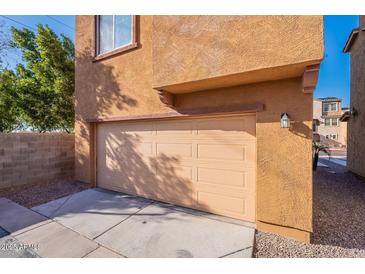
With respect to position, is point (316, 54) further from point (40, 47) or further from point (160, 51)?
point (40, 47)

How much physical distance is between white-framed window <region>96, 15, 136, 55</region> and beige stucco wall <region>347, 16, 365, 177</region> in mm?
9377

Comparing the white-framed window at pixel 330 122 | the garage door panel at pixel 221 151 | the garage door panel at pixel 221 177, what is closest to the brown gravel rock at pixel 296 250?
the garage door panel at pixel 221 177

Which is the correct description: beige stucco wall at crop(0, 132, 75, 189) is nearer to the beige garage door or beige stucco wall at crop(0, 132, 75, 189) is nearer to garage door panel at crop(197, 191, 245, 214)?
the beige garage door

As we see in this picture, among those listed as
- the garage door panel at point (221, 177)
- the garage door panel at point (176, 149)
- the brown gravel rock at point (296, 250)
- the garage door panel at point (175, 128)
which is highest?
the garage door panel at point (175, 128)

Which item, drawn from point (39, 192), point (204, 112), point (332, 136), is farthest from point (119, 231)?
point (332, 136)

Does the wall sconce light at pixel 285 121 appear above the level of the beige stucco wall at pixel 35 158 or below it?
above

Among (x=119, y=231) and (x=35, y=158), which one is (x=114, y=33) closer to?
(x=35, y=158)

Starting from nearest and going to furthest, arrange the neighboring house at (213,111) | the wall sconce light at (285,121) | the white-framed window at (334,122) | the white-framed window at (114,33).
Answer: the neighboring house at (213,111) < the wall sconce light at (285,121) < the white-framed window at (114,33) < the white-framed window at (334,122)

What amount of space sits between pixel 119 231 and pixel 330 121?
37969 mm

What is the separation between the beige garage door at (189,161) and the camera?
377 centimetres

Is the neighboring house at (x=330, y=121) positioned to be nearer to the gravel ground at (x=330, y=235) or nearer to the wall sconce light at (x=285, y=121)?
the gravel ground at (x=330, y=235)

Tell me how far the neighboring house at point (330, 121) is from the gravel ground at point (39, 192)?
3519 cm

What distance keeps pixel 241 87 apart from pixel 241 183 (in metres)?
2.04

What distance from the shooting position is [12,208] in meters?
4.41
